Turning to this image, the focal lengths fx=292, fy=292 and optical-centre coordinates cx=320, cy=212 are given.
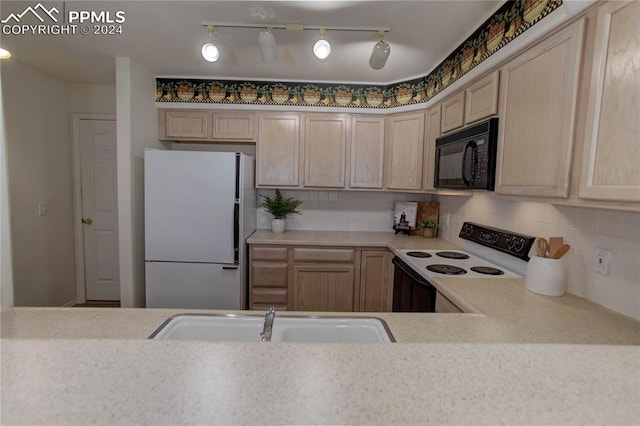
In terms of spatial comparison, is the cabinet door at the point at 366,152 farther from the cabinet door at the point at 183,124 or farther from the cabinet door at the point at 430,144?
the cabinet door at the point at 183,124

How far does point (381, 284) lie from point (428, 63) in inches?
77.7

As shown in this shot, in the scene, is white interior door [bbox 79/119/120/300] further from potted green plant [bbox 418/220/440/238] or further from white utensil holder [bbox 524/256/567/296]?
white utensil holder [bbox 524/256/567/296]

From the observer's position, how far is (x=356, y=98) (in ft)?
9.64

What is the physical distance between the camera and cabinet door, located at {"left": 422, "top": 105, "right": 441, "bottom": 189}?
2473 mm

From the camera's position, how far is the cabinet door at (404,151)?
276cm

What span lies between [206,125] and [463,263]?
2.63 m

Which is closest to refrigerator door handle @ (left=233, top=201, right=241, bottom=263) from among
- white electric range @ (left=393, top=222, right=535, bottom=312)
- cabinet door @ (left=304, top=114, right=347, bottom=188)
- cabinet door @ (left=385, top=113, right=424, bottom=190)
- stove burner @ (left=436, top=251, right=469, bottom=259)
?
cabinet door @ (left=304, top=114, right=347, bottom=188)

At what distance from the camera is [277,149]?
294cm

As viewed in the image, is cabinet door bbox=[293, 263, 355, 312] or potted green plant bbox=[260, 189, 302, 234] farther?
potted green plant bbox=[260, 189, 302, 234]

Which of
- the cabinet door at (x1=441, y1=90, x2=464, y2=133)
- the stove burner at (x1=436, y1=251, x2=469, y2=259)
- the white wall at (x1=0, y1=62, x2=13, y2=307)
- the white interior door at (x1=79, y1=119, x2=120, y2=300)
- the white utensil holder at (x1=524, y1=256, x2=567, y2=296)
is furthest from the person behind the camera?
the white interior door at (x1=79, y1=119, x2=120, y2=300)

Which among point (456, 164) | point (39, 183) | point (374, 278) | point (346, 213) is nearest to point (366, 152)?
point (346, 213)

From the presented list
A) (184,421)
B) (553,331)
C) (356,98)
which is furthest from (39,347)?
(356,98)

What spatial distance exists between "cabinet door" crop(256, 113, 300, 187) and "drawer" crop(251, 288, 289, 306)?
103 centimetres

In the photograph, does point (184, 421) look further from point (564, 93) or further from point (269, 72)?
point (269, 72)
